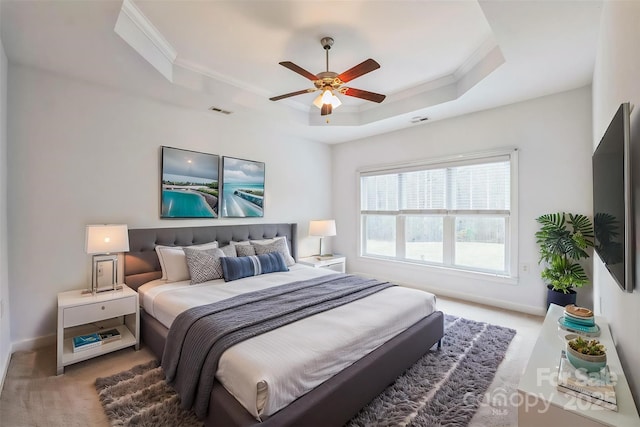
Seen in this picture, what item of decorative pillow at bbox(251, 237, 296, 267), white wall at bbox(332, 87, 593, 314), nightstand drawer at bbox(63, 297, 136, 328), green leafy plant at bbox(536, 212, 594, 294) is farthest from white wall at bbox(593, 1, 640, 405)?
nightstand drawer at bbox(63, 297, 136, 328)

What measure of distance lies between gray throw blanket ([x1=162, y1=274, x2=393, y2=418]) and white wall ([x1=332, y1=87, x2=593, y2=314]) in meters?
2.01

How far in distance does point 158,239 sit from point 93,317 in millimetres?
1023

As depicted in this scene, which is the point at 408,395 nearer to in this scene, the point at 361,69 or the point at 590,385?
the point at 590,385

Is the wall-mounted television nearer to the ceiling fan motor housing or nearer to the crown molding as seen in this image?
the ceiling fan motor housing

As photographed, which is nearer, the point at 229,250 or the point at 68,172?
the point at 68,172

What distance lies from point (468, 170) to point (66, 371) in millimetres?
4800

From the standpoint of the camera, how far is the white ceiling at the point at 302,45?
2.04 m

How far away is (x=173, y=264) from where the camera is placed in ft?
A: 10.1

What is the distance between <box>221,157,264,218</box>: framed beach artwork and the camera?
395 cm

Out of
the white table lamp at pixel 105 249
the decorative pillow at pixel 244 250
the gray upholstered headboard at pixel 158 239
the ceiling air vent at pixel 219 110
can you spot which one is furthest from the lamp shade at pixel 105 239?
the ceiling air vent at pixel 219 110

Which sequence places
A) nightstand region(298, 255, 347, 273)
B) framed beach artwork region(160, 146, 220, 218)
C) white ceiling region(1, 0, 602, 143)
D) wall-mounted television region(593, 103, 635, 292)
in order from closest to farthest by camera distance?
wall-mounted television region(593, 103, 635, 292) → white ceiling region(1, 0, 602, 143) → framed beach artwork region(160, 146, 220, 218) → nightstand region(298, 255, 347, 273)

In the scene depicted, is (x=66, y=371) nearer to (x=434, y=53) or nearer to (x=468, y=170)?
(x=434, y=53)

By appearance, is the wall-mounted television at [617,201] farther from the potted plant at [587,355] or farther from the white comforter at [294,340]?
the white comforter at [294,340]

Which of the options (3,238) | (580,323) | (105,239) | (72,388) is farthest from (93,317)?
(580,323)
